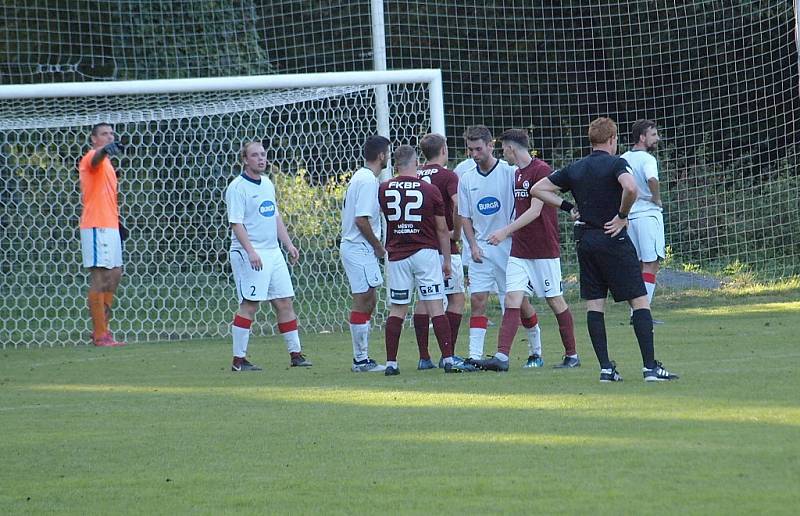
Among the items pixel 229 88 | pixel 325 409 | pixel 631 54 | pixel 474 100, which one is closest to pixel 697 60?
pixel 631 54

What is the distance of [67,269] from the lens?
15086 mm

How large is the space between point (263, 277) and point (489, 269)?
187 centimetres

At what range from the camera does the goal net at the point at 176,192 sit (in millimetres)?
14312

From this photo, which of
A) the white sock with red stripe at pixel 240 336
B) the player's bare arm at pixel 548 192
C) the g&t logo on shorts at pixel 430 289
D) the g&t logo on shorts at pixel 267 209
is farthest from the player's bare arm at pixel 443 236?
the white sock with red stripe at pixel 240 336

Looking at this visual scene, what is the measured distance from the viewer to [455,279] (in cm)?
1070

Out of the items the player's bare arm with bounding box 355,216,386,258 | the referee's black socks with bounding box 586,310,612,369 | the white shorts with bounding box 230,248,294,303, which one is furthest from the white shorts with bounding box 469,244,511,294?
the referee's black socks with bounding box 586,310,612,369

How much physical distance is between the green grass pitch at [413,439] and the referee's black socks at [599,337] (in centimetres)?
16

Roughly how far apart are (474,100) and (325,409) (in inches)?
602

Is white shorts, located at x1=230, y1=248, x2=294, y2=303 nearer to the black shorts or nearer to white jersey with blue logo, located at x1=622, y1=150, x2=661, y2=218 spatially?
the black shorts

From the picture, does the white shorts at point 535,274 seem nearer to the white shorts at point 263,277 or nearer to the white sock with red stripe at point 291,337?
the white sock with red stripe at point 291,337

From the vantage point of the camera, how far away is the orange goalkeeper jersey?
13453 millimetres

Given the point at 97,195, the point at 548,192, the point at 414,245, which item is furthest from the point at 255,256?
the point at 97,195

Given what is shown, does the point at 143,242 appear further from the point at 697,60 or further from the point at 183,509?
the point at 183,509

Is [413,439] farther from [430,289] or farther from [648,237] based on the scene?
[648,237]
